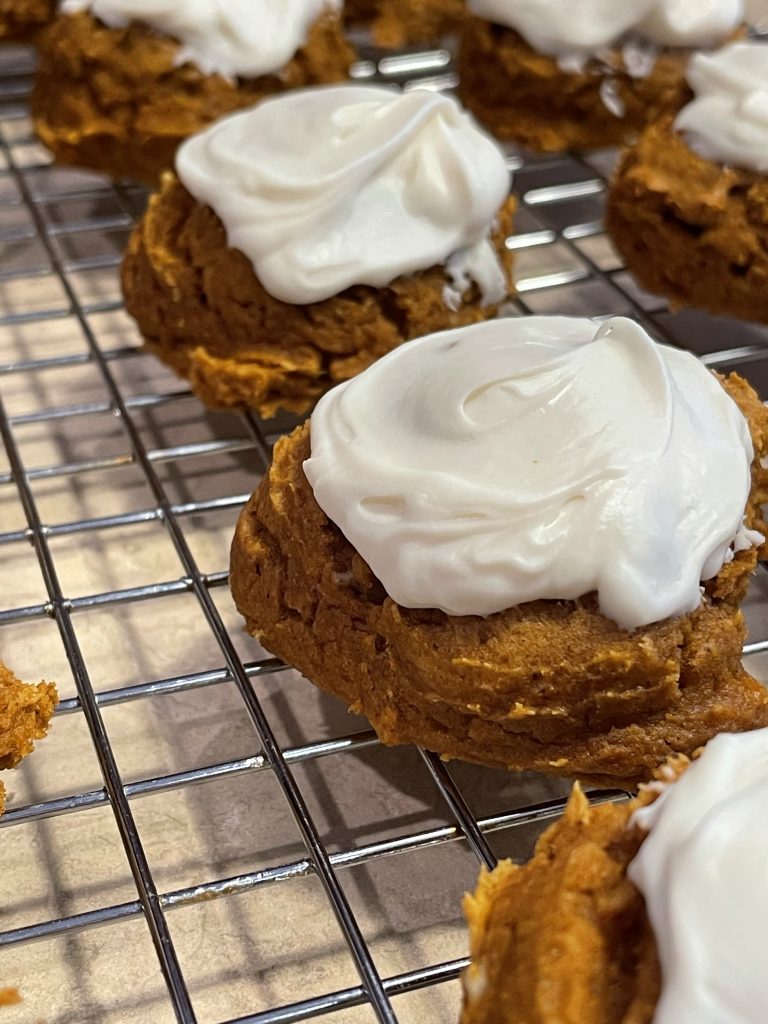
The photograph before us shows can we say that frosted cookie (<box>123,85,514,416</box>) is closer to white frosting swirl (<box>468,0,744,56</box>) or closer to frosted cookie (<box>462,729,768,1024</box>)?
white frosting swirl (<box>468,0,744,56</box>)

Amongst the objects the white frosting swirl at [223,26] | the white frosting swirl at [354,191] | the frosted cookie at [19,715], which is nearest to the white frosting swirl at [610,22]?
the white frosting swirl at [223,26]

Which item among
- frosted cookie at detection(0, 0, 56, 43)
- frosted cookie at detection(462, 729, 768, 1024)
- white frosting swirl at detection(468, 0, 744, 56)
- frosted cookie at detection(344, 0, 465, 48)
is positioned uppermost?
white frosting swirl at detection(468, 0, 744, 56)

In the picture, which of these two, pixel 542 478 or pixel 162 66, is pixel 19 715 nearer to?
pixel 542 478

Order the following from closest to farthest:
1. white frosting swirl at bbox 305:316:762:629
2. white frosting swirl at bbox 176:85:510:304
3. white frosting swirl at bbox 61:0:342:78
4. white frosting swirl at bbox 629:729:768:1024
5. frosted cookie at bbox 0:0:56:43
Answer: white frosting swirl at bbox 629:729:768:1024
white frosting swirl at bbox 305:316:762:629
white frosting swirl at bbox 176:85:510:304
white frosting swirl at bbox 61:0:342:78
frosted cookie at bbox 0:0:56:43

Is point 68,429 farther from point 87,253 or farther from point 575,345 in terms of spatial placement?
point 575,345

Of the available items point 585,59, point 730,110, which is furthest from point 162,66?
point 730,110

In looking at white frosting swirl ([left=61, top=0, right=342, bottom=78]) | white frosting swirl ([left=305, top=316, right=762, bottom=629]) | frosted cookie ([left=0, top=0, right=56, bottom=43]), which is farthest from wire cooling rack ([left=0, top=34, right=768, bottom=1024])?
frosted cookie ([left=0, top=0, right=56, bottom=43])

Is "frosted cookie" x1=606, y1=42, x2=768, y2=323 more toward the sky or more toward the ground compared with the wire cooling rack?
more toward the sky

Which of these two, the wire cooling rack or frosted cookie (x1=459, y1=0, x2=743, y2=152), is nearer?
the wire cooling rack
